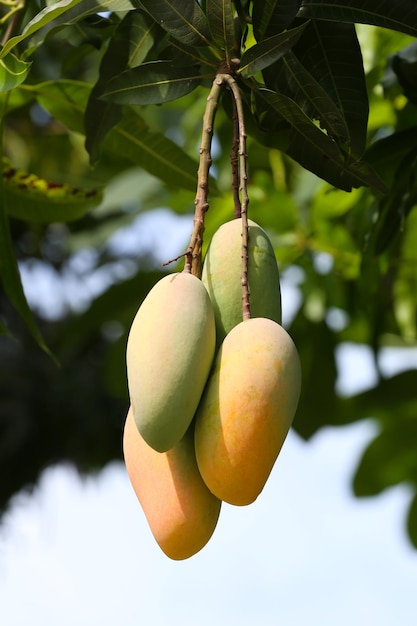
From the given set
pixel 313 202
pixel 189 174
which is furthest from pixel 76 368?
pixel 189 174

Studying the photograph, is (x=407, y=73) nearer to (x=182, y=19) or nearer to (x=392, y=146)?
(x=392, y=146)

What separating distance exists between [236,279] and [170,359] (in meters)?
0.09

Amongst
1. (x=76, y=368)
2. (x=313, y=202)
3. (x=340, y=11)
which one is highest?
(x=340, y=11)

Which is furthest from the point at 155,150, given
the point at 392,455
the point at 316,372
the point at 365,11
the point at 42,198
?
the point at 392,455

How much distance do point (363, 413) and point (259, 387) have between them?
1223 mm

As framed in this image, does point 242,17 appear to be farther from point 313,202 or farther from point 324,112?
point 313,202

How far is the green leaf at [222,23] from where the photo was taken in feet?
2.27

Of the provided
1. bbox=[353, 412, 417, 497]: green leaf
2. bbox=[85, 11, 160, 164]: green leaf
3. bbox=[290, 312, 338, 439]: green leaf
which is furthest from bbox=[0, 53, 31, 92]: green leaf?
bbox=[353, 412, 417, 497]: green leaf

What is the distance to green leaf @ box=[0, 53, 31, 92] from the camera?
0.72 meters

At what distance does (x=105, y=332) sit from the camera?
116 inches

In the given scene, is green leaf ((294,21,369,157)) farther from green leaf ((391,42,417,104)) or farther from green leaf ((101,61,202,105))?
green leaf ((391,42,417,104))

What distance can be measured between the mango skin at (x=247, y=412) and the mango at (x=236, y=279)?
5cm

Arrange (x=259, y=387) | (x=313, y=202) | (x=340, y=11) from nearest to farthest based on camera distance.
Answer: (x=259, y=387), (x=340, y=11), (x=313, y=202)

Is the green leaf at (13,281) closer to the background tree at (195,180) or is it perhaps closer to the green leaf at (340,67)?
the background tree at (195,180)
